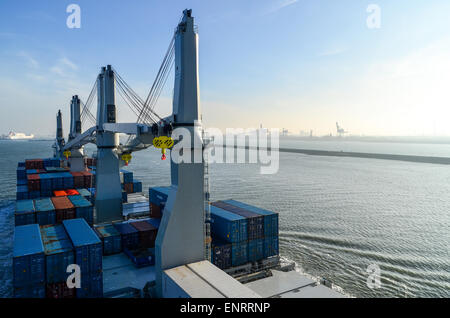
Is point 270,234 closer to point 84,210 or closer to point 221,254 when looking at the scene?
point 221,254

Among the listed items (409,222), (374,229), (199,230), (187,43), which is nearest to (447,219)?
(409,222)

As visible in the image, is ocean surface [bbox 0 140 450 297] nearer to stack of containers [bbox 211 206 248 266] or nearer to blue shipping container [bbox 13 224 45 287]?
stack of containers [bbox 211 206 248 266]

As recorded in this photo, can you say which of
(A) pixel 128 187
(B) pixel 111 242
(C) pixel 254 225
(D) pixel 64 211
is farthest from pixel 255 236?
(A) pixel 128 187

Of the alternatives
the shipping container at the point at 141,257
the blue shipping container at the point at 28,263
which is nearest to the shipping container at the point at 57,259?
the blue shipping container at the point at 28,263

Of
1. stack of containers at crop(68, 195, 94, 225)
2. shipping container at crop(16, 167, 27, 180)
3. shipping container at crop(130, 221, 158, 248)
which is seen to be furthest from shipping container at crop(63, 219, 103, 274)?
shipping container at crop(16, 167, 27, 180)

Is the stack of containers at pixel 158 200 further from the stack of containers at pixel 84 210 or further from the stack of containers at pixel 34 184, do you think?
the stack of containers at pixel 34 184

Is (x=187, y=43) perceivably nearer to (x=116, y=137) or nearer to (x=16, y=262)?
(x=16, y=262)
